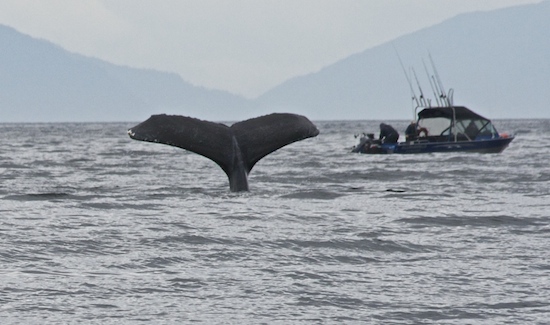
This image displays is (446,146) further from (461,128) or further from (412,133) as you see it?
(461,128)

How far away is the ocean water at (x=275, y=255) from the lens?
6.38m

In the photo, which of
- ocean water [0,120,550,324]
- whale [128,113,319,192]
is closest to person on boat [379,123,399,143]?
ocean water [0,120,550,324]

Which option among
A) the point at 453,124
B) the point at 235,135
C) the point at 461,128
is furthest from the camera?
the point at 461,128

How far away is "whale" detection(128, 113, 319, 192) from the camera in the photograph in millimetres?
12766

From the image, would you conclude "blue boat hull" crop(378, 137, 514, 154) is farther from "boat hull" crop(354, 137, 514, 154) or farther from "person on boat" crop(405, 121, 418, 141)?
"person on boat" crop(405, 121, 418, 141)

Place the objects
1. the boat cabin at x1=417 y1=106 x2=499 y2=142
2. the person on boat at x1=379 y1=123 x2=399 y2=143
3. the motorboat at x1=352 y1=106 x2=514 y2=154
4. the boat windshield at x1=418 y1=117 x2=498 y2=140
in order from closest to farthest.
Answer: the motorboat at x1=352 y1=106 x2=514 y2=154
the boat cabin at x1=417 y1=106 x2=499 y2=142
the person on boat at x1=379 y1=123 x2=399 y2=143
the boat windshield at x1=418 y1=117 x2=498 y2=140

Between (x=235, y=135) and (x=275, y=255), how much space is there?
16.5 feet

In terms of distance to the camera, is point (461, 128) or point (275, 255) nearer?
point (275, 255)

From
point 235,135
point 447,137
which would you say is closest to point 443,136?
point 447,137

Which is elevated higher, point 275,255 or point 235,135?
point 235,135

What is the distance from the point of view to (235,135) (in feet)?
44.9

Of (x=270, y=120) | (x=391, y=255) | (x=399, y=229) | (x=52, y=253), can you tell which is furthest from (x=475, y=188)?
(x=52, y=253)

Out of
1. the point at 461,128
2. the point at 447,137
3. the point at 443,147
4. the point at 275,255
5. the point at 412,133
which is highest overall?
the point at 461,128

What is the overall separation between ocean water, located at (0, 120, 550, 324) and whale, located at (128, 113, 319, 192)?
2.49 feet
